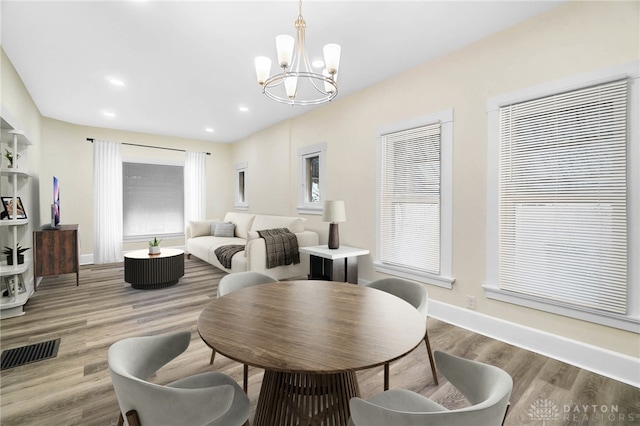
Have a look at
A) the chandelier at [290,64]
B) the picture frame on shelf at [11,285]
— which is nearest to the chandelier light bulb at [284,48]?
the chandelier at [290,64]

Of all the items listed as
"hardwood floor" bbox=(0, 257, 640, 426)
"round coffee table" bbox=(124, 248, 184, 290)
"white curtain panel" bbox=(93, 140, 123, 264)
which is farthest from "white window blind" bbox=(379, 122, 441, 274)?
"white curtain panel" bbox=(93, 140, 123, 264)

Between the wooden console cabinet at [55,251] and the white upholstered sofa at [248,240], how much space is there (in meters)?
1.80

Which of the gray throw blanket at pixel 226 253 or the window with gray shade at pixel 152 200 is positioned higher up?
the window with gray shade at pixel 152 200

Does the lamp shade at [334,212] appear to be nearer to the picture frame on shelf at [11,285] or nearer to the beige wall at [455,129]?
the beige wall at [455,129]

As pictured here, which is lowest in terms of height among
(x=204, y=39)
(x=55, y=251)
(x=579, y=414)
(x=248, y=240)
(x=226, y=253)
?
(x=579, y=414)

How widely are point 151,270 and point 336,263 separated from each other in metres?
2.53

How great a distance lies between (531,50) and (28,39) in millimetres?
4436

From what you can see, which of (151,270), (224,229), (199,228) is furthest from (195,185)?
(151,270)

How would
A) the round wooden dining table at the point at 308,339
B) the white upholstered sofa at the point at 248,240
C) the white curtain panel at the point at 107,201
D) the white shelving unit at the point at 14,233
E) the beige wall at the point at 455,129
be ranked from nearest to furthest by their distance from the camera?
the round wooden dining table at the point at 308,339 < the beige wall at the point at 455,129 < the white shelving unit at the point at 14,233 < the white upholstered sofa at the point at 248,240 < the white curtain panel at the point at 107,201

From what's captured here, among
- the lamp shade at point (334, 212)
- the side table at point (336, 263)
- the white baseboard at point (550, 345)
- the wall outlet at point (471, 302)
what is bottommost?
the white baseboard at point (550, 345)

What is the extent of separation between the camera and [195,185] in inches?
265

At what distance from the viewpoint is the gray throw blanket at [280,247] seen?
397 cm

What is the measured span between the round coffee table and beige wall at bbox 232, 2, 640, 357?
2.20 meters

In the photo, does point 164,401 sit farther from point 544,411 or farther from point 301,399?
point 544,411
